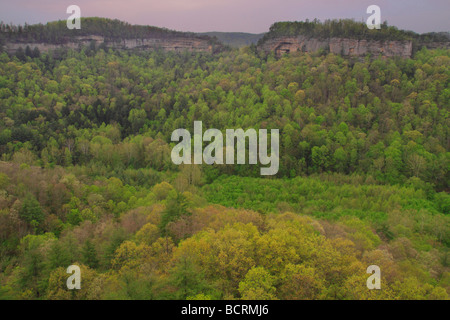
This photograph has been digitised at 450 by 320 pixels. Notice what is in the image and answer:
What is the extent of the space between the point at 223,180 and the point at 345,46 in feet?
203

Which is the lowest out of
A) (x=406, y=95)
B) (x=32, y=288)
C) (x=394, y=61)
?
(x=32, y=288)

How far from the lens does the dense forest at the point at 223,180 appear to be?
2219cm

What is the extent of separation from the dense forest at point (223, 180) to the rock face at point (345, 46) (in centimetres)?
329

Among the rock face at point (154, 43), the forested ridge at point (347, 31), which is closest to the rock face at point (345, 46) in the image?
the forested ridge at point (347, 31)

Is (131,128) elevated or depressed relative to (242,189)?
elevated

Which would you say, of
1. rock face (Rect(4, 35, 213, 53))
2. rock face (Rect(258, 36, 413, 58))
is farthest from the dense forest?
rock face (Rect(4, 35, 213, 53))

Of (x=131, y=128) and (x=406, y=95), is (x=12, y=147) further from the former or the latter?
(x=406, y=95)

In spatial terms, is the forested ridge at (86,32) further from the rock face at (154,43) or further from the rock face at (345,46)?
the rock face at (345,46)

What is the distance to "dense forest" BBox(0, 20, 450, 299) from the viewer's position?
22188mm

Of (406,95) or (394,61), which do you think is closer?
(406,95)

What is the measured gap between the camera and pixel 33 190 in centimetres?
4156

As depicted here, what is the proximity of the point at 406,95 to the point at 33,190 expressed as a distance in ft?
258
